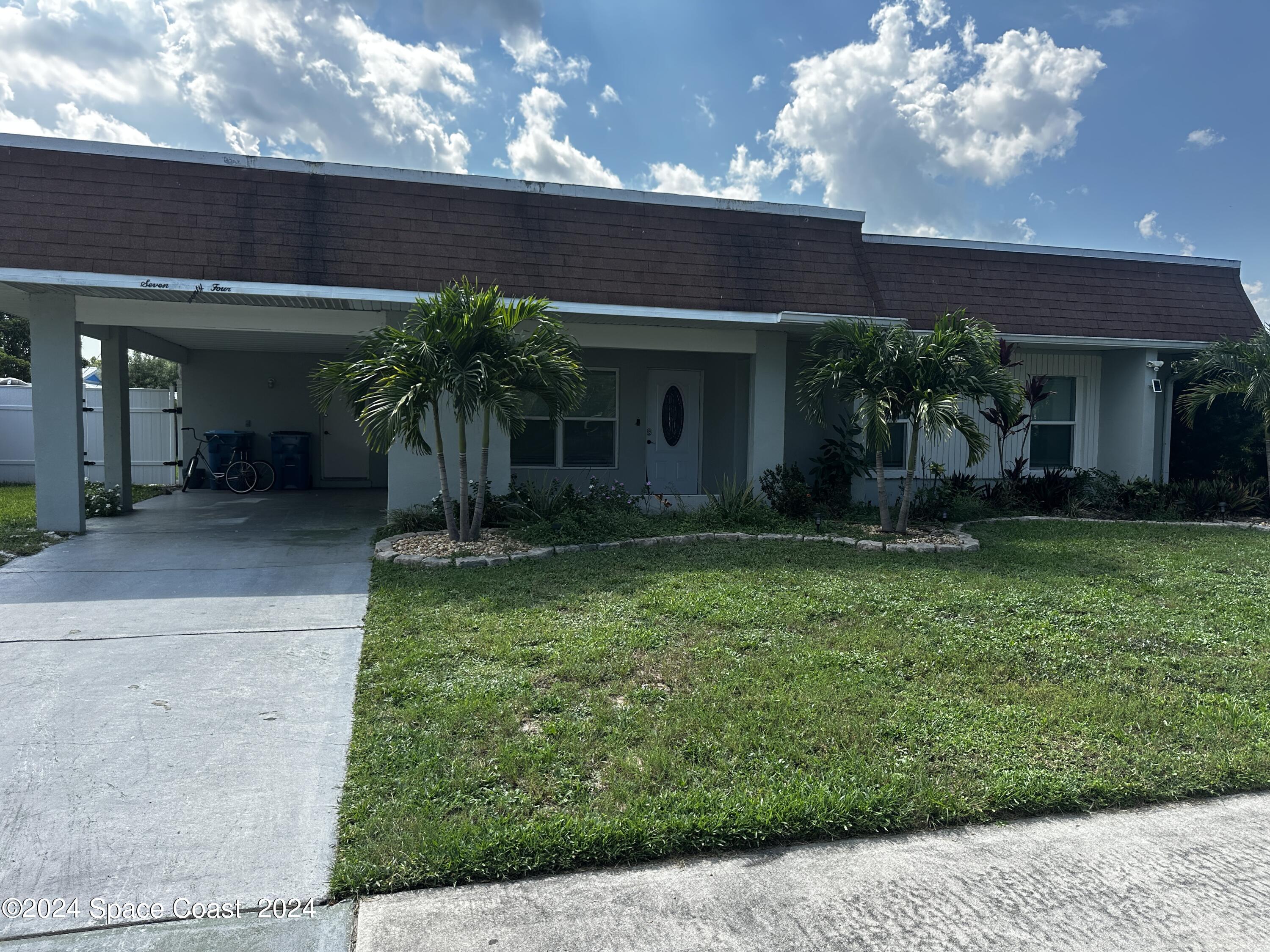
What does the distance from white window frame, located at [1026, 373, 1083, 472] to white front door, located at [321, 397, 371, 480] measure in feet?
39.0

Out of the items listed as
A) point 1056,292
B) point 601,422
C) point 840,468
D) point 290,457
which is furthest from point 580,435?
point 1056,292

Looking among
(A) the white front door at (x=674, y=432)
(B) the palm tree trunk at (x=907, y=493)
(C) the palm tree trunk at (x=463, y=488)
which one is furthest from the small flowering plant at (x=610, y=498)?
(B) the palm tree trunk at (x=907, y=493)

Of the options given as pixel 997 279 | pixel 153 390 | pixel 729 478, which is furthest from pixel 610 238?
pixel 153 390

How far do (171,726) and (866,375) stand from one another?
7.33 meters

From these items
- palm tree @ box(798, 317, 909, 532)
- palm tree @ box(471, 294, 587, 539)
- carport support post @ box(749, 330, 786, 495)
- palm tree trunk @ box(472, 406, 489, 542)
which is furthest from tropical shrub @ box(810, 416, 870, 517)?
palm tree trunk @ box(472, 406, 489, 542)

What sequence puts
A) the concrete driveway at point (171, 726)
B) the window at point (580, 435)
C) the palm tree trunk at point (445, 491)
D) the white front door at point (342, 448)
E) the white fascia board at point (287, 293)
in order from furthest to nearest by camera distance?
the white front door at point (342, 448) → the window at point (580, 435) → the white fascia board at point (287, 293) → the palm tree trunk at point (445, 491) → the concrete driveway at point (171, 726)

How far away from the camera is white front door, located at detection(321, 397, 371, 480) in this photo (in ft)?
50.4

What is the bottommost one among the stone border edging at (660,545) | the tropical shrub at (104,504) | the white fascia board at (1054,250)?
the stone border edging at (660,545)

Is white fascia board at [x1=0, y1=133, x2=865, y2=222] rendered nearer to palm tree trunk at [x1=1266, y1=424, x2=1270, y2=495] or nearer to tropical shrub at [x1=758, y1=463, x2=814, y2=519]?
tropical shrub at [x1=758, y1=463, x2=814, y2=519]

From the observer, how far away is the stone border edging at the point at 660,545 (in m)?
7.70

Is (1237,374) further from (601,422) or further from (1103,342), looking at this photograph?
(601,422)

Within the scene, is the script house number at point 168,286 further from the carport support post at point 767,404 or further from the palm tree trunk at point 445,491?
the carport support post at point 767,404

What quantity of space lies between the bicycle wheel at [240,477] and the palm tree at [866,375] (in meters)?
10.1

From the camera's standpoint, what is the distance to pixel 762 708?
425cm
